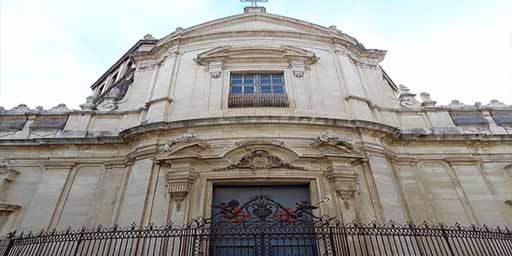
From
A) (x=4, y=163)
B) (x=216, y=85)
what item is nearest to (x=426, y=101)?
(x=216, y=85)

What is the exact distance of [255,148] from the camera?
8.09 m

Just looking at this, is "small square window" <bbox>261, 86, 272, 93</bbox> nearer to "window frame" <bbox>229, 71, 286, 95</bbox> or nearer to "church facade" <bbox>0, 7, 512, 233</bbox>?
"window frame" <bbox>229, 71, 286, 95</bbox>

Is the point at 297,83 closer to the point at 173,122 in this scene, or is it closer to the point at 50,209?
the point at 173,122

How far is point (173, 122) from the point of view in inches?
341

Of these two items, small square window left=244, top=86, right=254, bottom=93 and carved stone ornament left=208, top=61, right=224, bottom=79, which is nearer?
small square window left=244, top=86, right=254, bottom=93

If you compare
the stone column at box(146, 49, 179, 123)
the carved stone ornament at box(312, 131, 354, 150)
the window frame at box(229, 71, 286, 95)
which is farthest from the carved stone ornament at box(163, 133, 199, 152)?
the carved stone ornament at box(312, 131, 354, 150)

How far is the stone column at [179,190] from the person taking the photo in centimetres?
719

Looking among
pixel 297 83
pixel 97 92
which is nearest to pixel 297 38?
pixel 297 83

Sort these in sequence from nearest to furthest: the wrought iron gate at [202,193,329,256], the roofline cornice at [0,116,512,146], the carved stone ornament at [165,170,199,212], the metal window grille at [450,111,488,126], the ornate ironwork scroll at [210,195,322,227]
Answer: the wrought iron gate at [202,193,329,256], the ornate ironwork scroll at [210,195,322,227], the carved stone ornament at [165,170,199,212], the roofline cornice at [0,116,512,146], the metal window grille at [450,111,488,126]

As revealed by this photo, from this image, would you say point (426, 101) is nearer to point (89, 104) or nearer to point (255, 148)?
point (255, 148)

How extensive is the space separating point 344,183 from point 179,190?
12.7ft

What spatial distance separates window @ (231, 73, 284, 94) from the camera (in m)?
10.4

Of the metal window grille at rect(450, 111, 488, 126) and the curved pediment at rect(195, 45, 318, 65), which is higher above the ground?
the curved pediment at rect(195, 45, 318, 65)

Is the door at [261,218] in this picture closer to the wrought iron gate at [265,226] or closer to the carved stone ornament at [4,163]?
the wrought iron gate at [265,226]
